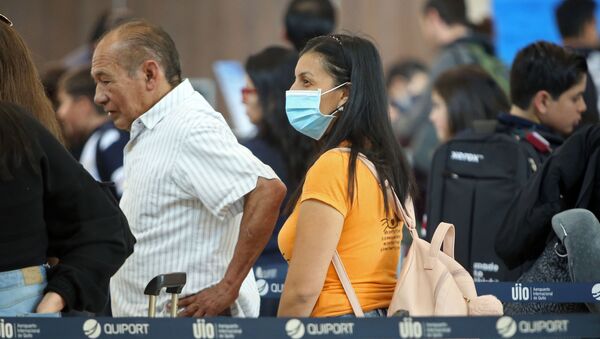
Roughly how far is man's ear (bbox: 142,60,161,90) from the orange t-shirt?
76cm

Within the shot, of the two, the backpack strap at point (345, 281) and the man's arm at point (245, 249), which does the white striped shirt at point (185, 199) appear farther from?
the backpack strap at point (345, 281)

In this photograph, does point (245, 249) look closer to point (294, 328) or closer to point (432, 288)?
point (432, 288)

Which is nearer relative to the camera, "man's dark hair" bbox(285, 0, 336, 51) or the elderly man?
the elderly man

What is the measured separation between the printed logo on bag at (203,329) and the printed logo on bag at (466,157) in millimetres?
2232

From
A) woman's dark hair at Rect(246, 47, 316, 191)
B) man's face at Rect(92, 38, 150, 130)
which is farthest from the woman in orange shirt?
woman's dark hair at Rect(246, 47, 316, 191)

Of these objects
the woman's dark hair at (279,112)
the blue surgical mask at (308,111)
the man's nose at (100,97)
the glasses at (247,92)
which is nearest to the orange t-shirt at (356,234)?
the blue surgical mask at (308,111)

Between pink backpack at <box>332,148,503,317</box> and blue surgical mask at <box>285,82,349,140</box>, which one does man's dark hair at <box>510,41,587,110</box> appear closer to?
blue surgical mask at <box>285,82,349,140</box>

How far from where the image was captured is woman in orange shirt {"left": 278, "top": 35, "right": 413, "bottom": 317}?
312 centimetres

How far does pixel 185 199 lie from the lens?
3537 millimetres

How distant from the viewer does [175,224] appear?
3.54 m

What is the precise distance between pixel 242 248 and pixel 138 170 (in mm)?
439

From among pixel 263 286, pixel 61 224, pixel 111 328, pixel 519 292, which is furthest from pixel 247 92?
pixel 111 328

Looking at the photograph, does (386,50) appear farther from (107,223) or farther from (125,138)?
(107,223)

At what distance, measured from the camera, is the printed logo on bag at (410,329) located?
2709mm
